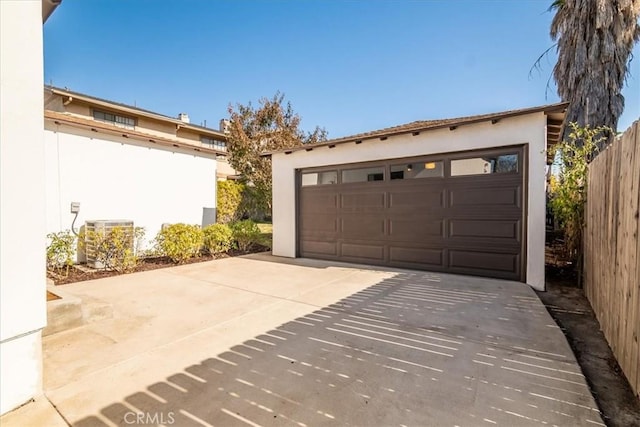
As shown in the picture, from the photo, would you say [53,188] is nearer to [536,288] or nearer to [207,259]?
[207,259]

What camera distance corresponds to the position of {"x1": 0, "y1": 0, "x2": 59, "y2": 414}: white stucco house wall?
6.98ft

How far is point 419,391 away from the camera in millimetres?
2400

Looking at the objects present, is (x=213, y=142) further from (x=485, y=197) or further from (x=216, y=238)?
(x=485, y=197)

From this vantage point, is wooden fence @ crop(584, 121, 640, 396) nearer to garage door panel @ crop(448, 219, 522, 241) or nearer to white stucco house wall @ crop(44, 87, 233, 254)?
garage door panel @ crop(448, 219, 522, 241)

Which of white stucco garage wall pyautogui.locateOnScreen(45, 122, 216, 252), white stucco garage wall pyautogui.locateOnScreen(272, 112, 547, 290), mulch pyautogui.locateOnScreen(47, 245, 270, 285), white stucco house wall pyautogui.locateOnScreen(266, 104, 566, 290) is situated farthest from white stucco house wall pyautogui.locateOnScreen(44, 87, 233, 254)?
white stucco house wall pyautogui.locateOnScreen(266, 104, 566, 290)

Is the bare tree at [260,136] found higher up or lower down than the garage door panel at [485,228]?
higher up

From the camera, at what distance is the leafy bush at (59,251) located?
21.6 ft

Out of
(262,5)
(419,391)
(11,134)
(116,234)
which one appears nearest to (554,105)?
(419,391)

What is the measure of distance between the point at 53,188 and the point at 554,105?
10867 millimetres

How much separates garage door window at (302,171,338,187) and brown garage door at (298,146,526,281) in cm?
3

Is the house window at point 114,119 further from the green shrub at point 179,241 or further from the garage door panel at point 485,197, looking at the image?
the garage door panel at point 485,197

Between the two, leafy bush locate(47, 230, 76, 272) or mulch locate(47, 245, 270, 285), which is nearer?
mulch locate(47, 245, 270, 285)

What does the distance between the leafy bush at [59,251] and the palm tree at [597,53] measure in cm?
1437

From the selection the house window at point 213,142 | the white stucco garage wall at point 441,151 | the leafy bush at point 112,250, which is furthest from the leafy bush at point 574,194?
the house window at point 213,142
